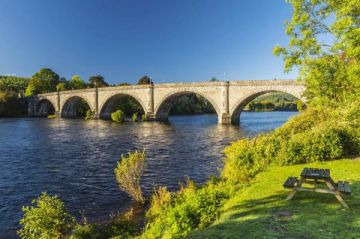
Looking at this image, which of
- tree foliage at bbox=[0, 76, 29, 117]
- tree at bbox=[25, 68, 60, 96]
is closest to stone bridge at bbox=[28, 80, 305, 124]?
tree foliage at bbox=[0, 76, 29, 117]

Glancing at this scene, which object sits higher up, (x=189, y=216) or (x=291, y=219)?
(x=291, y=219)

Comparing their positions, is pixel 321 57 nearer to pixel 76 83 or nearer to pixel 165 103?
pixel 165 103

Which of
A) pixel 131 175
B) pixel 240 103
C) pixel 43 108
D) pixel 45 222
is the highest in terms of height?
pixel 43 108

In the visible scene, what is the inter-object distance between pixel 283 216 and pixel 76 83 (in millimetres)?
141196

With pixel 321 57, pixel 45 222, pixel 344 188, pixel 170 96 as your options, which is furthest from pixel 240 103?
pixel 45 222

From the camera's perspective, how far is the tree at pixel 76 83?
13938 centimetres

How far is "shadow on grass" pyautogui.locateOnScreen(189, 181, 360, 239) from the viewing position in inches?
348

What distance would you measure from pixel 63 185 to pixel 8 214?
205 inches

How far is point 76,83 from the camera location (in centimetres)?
14138

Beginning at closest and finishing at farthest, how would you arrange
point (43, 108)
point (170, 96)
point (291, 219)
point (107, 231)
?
1. point (291, 219)
2. point (107, 231)
3. point (170, 96)
4. point (43, 108)

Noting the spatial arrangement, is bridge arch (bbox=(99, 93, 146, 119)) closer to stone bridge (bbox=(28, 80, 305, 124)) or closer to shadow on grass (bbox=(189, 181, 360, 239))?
stone bridge (bbox=(28, 80, 305, 124))

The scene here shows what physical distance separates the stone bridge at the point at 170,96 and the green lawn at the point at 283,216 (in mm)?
40269

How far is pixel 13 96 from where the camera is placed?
11919cm

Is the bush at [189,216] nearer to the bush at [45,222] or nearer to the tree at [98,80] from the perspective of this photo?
the bush at [45,222]
